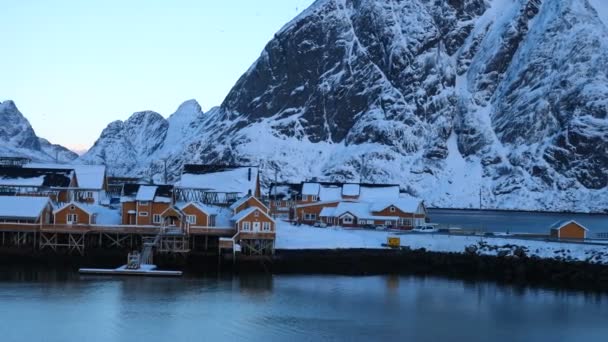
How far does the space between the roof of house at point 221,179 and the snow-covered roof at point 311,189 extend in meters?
10.2

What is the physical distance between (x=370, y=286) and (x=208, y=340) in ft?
64.6

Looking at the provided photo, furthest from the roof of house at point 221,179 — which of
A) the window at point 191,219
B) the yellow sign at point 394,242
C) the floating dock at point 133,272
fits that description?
the floating dock at point 133,272

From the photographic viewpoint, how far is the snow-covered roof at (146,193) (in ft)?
246

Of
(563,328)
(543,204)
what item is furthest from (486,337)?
(543,204)

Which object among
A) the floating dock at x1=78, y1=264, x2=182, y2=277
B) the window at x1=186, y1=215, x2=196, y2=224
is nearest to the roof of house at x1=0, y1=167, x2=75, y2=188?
the window at x1=186, y1=215, x2=196, y2=224

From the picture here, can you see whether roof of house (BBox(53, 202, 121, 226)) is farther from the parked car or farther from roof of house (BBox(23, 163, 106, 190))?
the parked car

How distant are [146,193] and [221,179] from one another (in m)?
18.6

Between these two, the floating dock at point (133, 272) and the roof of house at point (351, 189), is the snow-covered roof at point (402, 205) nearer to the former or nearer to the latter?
the roof of house at point (351, 189)

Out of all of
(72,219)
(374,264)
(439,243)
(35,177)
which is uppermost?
(35,177)

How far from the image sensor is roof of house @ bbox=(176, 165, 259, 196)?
302ft

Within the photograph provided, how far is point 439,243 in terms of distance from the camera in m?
74.2

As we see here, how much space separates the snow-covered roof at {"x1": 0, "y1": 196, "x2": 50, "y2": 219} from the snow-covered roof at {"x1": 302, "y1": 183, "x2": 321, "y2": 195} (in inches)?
1472

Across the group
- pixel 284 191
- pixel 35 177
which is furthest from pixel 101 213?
pixel 284 191

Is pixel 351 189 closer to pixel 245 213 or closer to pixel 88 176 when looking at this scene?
pixel 88 176
